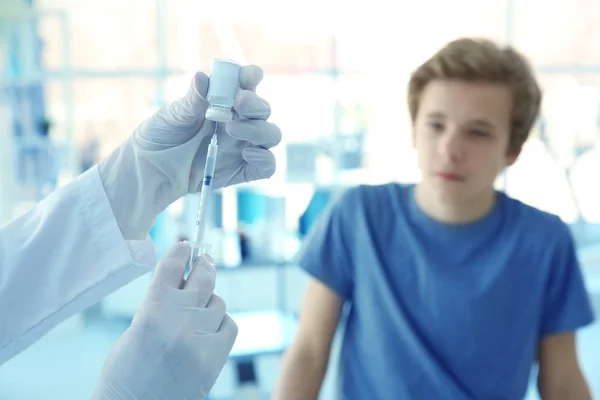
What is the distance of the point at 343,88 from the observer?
3.15 meters

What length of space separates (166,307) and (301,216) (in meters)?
2.32

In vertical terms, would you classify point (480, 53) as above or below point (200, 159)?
above

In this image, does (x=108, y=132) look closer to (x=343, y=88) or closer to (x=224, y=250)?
(x=224, y=250)

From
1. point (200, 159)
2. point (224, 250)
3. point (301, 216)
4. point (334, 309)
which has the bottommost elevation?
point (224, 250)

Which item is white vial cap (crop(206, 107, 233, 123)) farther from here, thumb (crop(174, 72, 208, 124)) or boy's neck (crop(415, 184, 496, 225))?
boy's neck (crop(415, 184, 496, 225))

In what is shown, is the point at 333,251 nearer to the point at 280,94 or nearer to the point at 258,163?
the point at 258,163

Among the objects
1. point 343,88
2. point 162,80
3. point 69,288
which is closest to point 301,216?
point 343,88

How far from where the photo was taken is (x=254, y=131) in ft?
2.54

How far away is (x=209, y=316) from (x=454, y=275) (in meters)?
0.49

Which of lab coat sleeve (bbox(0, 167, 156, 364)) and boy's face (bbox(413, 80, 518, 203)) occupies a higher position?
boy's face (bbox(413, 80, 518, 203))

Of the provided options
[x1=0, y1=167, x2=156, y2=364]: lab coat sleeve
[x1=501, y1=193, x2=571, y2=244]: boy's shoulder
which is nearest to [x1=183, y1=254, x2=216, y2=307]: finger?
[x1=0, y1=167, x2=156, y2=364]: lab coat sleeve

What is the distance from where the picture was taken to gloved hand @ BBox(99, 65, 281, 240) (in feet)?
2.64

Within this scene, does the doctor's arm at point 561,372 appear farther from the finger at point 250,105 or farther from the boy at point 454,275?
the finger at point 250,105

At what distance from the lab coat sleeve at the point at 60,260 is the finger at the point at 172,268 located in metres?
0.15
